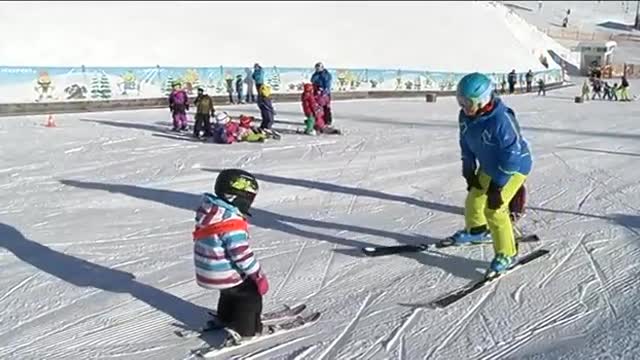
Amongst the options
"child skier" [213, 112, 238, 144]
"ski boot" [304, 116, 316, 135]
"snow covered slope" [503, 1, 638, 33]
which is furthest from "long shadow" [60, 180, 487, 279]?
"snow covered slope" [503, 1, 638, 33]

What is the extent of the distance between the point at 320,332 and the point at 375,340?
14.6 inches

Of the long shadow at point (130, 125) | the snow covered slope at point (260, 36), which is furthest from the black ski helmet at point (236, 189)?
the snow covered slope at point (260, 36)

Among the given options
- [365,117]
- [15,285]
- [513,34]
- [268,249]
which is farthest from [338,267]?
[513,34]

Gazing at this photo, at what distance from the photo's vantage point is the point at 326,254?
610cm

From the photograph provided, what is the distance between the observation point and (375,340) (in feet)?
14.0

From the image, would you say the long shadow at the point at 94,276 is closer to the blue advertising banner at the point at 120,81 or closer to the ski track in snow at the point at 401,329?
the ski track in snow at the point at 401,329

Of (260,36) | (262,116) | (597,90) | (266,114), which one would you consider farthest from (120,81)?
(597,90)

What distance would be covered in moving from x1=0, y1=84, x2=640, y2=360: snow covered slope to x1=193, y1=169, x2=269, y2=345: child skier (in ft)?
1.30

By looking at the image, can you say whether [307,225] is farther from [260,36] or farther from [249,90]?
[260,36]

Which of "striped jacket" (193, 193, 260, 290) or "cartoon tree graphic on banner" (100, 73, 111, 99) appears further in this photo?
"cartoon tree graphic on banner" (100, 73, 111, 99)

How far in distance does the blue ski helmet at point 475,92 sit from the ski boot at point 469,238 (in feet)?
4.75

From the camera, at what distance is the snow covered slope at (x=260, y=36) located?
32.3 m

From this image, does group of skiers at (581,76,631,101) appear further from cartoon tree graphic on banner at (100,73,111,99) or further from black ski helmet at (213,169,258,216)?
black ski helmet at (213,169,258,216)

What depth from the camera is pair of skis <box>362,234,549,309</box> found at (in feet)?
15.9
